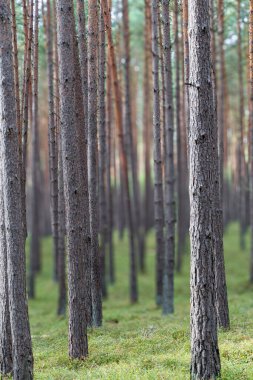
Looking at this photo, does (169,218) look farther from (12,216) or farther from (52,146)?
(12,216)

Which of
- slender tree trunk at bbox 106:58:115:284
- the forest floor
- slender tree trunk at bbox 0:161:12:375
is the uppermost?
slender tree trunk at bbox 106:58:115:284

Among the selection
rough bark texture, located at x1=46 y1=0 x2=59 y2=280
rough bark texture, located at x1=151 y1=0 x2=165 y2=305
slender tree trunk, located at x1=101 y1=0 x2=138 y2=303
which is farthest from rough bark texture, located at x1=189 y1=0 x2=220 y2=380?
rough bark texture, located at x1=151 y1=0 x2=165 y2=305

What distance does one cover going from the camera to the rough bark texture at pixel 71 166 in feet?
28.4

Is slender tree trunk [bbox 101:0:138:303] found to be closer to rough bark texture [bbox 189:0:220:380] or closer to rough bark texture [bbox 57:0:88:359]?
rough bark texture [bbox 57:0:88:359]

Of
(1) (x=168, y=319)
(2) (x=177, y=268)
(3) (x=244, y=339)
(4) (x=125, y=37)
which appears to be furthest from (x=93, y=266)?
(2) (x=177, y=268)

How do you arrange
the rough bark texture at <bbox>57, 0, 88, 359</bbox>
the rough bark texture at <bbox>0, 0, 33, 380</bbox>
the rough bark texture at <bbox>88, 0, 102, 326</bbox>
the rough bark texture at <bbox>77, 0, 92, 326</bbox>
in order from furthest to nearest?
the rough bark texture at <bbox>88, 0, 102, 326</bbox> < the rough bark texture at <bbox>77, 0, 92, 326</bbox> < the rough bark texture at <bbox>57, 0, 88, 359</bbox> < the rough bark texture at <bbox>0, 0, 33, 380</bbox>

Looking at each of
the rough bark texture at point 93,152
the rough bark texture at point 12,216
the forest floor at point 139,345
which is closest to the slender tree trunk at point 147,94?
the forest floor at point 139,345

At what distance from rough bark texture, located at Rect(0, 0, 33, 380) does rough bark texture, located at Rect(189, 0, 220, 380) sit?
2.35m

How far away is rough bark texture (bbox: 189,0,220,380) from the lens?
24.1ft

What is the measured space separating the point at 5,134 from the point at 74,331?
3.34 meters

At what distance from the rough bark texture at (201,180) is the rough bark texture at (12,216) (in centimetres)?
235

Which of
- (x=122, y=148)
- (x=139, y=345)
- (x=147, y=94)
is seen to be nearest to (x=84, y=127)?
(x=139, y=345)

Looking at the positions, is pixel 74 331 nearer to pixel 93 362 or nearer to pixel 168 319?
pixel 93 362

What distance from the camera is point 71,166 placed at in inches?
345
